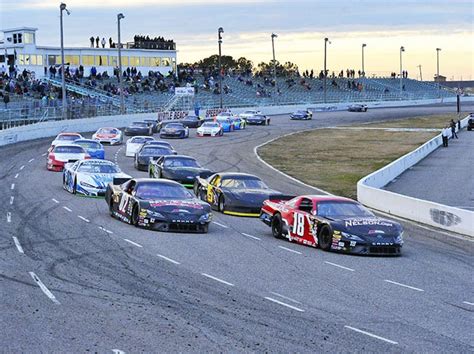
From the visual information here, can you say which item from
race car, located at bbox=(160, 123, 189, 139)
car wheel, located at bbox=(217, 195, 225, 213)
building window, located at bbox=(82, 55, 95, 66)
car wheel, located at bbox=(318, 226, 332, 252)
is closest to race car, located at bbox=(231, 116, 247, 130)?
race car, located at bbox=(160, 123, 189, 139)

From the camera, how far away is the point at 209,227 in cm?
2403

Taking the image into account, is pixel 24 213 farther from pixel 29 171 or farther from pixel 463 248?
pixel 29 171

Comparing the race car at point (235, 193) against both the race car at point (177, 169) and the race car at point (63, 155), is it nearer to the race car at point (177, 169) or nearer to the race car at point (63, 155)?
the race car at point (177, 169)

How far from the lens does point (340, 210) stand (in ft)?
71.1

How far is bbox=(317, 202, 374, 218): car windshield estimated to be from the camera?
21484 mm

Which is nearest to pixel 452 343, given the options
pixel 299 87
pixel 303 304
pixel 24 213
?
pixel 303 304

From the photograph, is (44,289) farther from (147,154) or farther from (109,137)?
(109,137)

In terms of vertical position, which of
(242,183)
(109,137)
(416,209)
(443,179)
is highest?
(242,183)

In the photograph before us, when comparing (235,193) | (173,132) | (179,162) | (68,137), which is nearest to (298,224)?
(235,193)

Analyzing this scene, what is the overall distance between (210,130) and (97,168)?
3641 cm

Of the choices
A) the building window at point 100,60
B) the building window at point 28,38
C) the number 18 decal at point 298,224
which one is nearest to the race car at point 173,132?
the building window at point 28,38

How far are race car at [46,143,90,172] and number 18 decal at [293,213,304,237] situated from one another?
18.3 m

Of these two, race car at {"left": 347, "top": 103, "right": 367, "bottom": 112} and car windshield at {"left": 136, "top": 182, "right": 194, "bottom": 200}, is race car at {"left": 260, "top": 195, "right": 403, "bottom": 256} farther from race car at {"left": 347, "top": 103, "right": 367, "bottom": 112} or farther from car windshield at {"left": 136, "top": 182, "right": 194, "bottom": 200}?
race car at {"left": 347, "top": 103, "right": 367, "bottom": 112}

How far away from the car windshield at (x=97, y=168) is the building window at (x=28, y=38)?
70.1 metres
